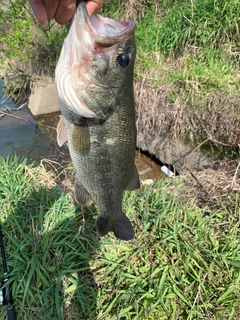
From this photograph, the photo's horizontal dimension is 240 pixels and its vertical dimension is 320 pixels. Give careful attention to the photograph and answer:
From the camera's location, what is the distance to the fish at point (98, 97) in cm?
137

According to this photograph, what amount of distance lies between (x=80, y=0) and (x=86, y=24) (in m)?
0.11

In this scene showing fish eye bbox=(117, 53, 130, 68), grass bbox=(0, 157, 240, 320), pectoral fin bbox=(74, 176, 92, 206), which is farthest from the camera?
grass bbox=(0, 157, 240, 320)

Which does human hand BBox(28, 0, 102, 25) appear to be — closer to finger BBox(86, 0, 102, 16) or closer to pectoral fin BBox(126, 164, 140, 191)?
finger BBox(86, 0, 102, 16)

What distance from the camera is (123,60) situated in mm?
1448

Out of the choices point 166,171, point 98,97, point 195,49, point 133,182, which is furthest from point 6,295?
point 195,49

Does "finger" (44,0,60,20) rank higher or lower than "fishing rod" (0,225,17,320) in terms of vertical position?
higher

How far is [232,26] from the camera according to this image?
18.7 ft

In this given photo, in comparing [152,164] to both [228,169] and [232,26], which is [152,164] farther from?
[232,26]

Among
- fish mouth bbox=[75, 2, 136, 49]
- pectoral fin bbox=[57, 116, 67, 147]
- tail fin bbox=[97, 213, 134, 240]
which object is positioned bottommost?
tail fin bbox=[97, 213, 134, 240]

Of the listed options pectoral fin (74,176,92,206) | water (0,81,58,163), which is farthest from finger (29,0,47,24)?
water (0,81,58,163)

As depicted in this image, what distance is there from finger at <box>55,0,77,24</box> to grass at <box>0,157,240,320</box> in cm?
197

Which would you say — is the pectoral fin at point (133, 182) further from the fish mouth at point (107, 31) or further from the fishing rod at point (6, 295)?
the fishing rod at point (6, 295)

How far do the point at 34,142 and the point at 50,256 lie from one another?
4673mm

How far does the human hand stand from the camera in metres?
1.33
